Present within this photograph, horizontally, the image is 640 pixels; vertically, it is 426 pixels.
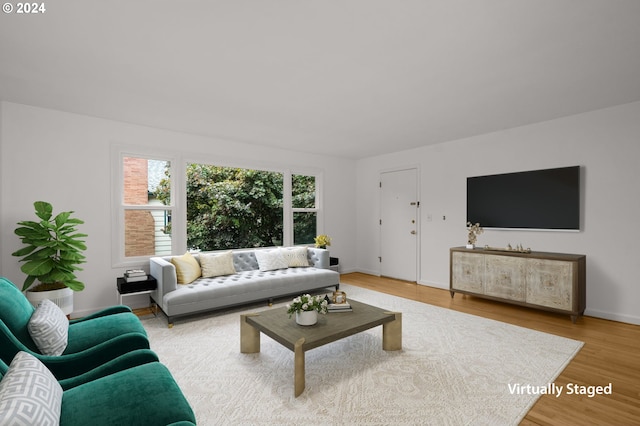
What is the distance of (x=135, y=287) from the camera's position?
149 inches

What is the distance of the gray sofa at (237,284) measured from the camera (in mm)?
3689

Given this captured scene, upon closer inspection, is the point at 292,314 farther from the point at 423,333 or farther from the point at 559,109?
the point at 559,109

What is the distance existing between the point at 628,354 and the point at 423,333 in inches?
70.2

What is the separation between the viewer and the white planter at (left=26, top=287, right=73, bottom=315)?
3.24 m

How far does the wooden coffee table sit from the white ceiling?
2.18m

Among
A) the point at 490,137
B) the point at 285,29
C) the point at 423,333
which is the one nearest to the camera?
the point at 285,29

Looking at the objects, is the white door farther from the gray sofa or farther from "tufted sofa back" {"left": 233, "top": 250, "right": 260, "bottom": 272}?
"tufted sofa back" {"left": 233, "top": 250, "right": 260, "bottom": 272}

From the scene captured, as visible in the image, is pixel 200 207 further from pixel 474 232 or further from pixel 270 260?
pixel 474 232

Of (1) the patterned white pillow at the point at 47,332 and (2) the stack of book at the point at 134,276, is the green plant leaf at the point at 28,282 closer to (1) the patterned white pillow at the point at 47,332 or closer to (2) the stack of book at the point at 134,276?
(2) the stack of book at the point at 134,276

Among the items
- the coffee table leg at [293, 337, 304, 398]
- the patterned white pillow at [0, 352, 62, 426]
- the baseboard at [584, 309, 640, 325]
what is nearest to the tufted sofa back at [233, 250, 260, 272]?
the coffee table leg at [293, 337, 304, 398]

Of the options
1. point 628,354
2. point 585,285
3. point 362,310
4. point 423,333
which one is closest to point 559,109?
point 585,285

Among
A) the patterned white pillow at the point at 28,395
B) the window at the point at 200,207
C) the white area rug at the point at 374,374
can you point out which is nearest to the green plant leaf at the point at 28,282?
the window at the point at 200,207

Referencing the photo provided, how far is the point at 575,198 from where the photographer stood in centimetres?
406

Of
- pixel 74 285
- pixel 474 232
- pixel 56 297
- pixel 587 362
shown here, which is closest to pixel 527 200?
pixel 474 232
